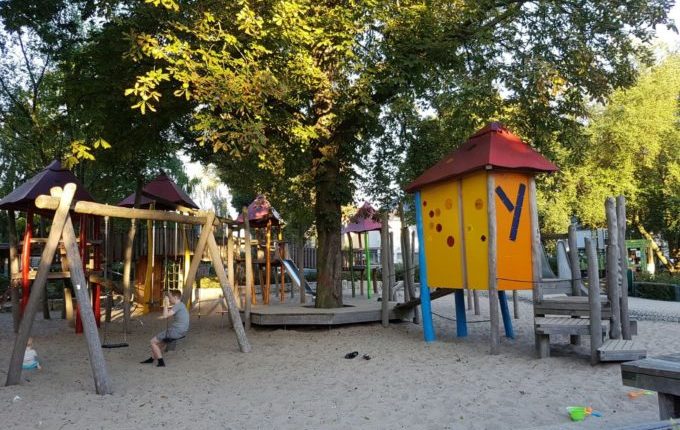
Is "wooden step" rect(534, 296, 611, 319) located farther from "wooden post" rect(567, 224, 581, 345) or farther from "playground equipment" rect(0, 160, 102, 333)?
"playground equipment" rect(0, 160, 102, 333)

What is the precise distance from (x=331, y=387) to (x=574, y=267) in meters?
5.23

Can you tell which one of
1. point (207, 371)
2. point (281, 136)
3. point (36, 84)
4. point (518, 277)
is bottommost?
point (207, 371)

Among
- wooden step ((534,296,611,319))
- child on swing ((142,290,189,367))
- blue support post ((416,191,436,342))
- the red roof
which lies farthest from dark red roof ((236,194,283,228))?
wooden step ((534,296,611,319))

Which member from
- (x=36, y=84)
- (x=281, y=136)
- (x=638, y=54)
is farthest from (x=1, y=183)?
(x=638, y=54)

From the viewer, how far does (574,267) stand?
9.38 meters

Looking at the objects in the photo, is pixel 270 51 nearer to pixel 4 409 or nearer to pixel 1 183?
pixel 4 409

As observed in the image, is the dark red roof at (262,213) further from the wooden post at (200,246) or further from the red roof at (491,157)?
the red roof at (491,157)

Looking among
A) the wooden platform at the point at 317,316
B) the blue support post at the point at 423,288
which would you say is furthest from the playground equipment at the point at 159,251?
the blue support post at the point at 423,288

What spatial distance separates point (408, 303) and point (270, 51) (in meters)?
5.81

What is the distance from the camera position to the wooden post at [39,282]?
6.48m

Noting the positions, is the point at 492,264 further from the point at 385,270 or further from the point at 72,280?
the point at 72,280

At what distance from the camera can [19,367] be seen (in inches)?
261

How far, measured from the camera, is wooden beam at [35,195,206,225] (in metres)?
6.51

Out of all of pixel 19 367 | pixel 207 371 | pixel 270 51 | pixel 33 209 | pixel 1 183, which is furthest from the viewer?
pixel 1 183
